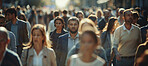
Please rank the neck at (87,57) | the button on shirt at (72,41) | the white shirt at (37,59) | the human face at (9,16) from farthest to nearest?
1. the human face at (9,16)
2. the button on shirt at (72,41)
3. the white shirt at (37,59)
4. the neck at (87,57)

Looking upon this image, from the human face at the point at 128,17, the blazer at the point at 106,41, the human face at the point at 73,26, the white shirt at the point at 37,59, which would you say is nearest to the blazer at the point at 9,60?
the white shirt at the point at 37,59

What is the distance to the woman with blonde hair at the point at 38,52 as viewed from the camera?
5.32 metres

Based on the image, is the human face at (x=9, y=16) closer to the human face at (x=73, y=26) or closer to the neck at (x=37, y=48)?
the human face at (x=73, y=26)

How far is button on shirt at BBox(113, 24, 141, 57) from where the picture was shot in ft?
23.3

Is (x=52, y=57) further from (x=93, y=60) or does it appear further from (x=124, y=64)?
(x=124, y=64)

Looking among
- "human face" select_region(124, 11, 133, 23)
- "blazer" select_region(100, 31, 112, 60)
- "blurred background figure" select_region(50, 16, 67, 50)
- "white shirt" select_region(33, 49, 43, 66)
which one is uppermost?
"human face" select_region(124, 11, 133, 23)

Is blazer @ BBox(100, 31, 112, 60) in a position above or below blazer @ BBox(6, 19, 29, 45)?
below

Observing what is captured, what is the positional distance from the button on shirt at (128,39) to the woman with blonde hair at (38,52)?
209 centimetres

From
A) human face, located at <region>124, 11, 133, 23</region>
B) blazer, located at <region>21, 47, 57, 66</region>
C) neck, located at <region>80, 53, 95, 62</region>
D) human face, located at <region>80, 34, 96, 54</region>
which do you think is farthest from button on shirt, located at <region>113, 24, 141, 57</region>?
human face, located at <region>80, 34, 96, 54</region>

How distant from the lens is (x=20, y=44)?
8.69m

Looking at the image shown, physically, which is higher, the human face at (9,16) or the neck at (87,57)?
the neck at (87,57)

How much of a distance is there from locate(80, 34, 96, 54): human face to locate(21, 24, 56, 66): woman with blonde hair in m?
1.65

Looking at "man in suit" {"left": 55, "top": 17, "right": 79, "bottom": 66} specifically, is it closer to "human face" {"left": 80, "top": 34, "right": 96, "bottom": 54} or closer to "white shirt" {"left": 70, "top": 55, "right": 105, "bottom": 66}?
"white shirt" {"left": 70, "top": 55, "right": 105, "bottom": 66}

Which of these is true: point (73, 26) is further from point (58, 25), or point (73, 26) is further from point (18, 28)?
point (18, 28)
